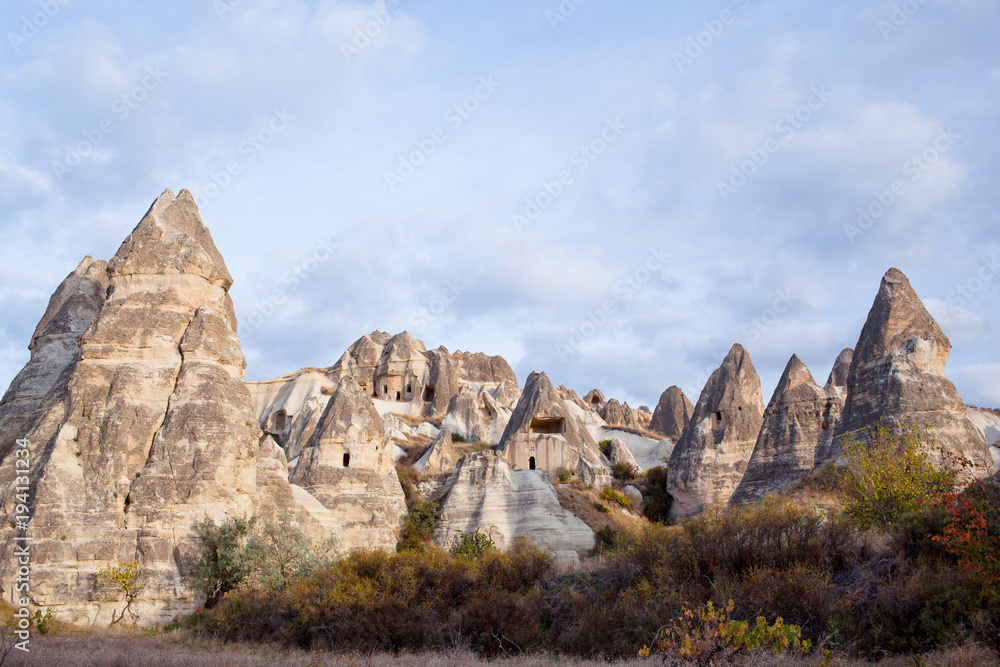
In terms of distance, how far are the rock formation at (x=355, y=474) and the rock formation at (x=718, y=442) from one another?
10010 mm

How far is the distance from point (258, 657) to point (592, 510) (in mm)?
14744

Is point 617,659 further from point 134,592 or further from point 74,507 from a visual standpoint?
point 74,507

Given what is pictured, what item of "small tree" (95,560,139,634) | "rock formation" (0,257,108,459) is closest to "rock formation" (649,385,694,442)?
"rock formation" (0,257,108,459)

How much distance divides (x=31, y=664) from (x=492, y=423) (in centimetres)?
3185

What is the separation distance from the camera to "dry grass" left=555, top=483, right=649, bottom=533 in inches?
885

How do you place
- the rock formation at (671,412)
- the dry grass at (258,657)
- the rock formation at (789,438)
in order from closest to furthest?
the dry grass at (258,657) → the rock formation at (789,438) → the rock formation at (671,412)

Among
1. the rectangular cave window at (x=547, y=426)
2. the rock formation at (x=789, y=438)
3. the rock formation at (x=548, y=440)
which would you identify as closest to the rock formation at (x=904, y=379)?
the rock formation at (x=789, y=438)

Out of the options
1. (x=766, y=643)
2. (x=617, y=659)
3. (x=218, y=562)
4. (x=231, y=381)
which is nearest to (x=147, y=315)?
(x=231, y=381)

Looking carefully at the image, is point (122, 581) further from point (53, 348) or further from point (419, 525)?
point (419, 525)

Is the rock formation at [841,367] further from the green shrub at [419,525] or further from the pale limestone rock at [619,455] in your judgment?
the green shrub at [419,525]

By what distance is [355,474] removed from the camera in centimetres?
2034

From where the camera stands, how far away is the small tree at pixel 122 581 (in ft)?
38.8

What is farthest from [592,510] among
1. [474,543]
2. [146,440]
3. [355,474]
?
[146,440]

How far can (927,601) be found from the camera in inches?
336
